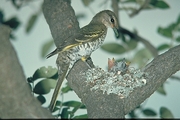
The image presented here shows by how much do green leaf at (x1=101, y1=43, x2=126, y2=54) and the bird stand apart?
0.18 m

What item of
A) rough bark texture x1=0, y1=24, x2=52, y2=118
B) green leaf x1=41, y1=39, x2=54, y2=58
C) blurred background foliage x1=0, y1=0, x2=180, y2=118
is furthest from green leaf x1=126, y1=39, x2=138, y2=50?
rough bark texture x1=0, y1=24, x2=52, y2=118

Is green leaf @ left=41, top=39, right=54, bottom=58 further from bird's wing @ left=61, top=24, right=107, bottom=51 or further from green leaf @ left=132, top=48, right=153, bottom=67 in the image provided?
green leaf @ left=132, top=48, right=153, bottom=67

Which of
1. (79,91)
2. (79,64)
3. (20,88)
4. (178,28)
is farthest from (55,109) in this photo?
(178,28)

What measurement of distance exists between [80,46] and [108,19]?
2.53 ft

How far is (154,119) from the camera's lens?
10.3 feet

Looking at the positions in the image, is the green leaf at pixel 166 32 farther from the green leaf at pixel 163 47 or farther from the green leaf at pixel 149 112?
the green leaf at pixel 149 112

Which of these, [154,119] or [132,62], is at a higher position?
[132,62]

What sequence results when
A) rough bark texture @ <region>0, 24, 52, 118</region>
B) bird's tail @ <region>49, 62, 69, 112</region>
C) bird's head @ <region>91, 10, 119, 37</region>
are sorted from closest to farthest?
rough bark texture @ <region>0, 24, 52, 118</region>, bird's tail @ <region>49, 62, 69, 112</region>, bird's head @ <region>91, 10, 119, 37</region>

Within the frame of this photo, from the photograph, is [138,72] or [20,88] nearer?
[20,88]

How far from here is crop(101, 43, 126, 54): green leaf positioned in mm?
3317

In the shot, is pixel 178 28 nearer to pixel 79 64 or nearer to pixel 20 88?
pixel 79 64

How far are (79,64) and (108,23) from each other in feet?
3.02

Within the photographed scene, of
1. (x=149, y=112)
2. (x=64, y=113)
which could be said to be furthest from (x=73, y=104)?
(x=149, y=112)

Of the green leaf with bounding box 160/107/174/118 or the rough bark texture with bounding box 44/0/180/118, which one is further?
the green leaf with bounding box 160/107/174/118
